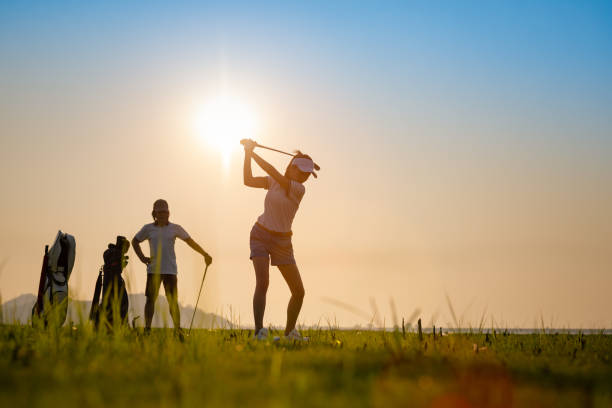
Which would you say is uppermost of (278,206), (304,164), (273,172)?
(304,164)

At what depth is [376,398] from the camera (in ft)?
11.0

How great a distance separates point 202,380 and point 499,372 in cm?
216

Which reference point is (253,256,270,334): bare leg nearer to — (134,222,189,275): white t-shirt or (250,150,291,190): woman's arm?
(250,150,291,190): woman's arm

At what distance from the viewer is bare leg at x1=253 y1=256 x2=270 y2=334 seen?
8.75 meters

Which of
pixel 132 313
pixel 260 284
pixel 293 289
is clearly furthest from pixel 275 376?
pixel 293 289

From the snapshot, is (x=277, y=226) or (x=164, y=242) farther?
(x=164, y=242)

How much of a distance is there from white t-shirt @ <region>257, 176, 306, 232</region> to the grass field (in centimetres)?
289

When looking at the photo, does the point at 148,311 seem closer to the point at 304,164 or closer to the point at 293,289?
the point at 293,289

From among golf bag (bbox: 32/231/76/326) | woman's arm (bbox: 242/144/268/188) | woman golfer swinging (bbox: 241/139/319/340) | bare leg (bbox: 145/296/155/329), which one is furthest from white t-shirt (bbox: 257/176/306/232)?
golf bag (bbox: 32/231/76/326)

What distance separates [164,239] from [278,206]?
105 inches

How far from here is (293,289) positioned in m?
9.28

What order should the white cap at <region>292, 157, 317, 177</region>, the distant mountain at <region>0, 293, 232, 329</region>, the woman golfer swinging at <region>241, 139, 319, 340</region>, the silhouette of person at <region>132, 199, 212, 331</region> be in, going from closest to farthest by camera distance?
the distant mountain at <region>0, 293, 232, 329</region>
the woman golfer swinging at <region>241, 139, 319, 340</region>
the white cap at <region>292, 157, 317, 177</region>
the silhouette of person at <region>132, 199, 212, 331</region>

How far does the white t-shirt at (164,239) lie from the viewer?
35.1 feet

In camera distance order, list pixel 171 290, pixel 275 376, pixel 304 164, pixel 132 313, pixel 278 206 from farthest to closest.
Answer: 1. pixel 171 290
2. pixel 304 164
3. pixel 278 206
4. pixel 132 313
5. pixel 275 376
